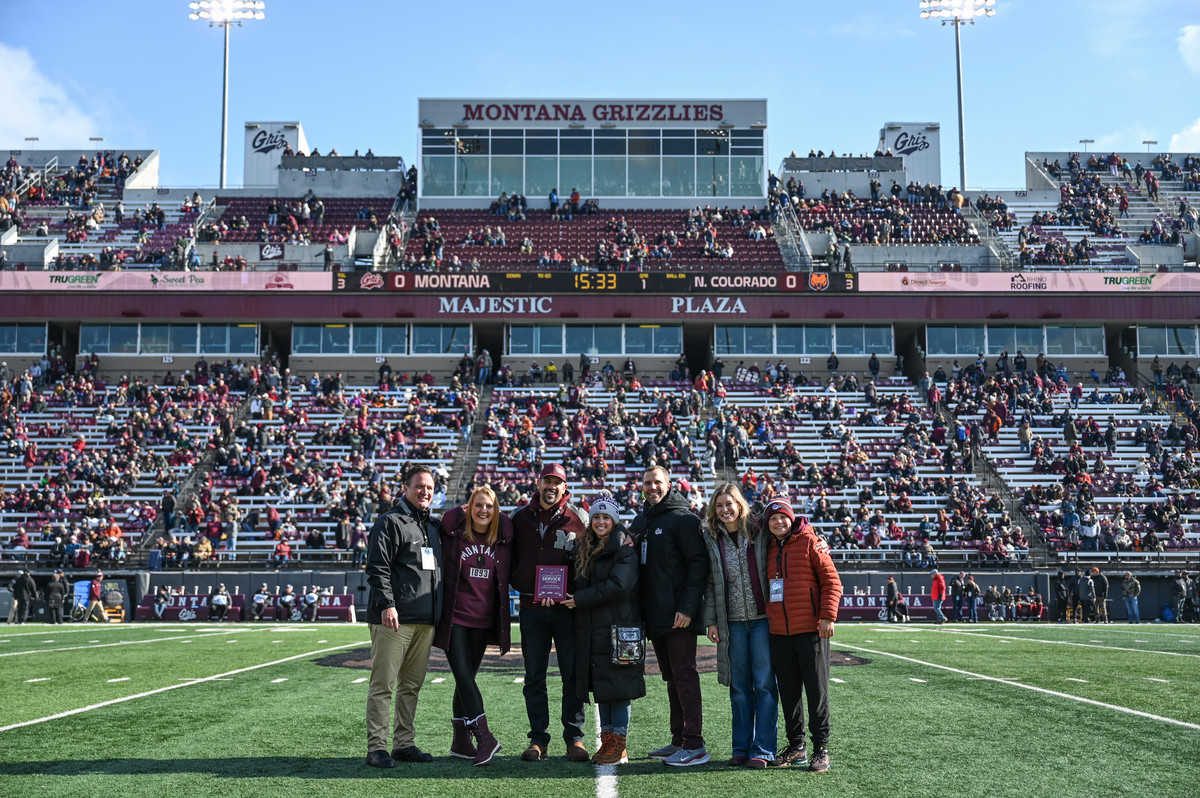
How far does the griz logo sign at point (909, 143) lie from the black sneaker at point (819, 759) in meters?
51.5

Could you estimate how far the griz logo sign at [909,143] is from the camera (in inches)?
2132

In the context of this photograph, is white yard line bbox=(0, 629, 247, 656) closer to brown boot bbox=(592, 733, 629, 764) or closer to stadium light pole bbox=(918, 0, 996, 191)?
brown boot bbox=(592, 733, 629, 764)

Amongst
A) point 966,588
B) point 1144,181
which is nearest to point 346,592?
point 966,588

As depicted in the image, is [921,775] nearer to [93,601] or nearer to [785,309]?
[93,601]

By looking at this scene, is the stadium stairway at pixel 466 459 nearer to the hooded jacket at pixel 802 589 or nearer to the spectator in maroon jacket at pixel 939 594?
the spectator in maroon jacket at pixel 939 594

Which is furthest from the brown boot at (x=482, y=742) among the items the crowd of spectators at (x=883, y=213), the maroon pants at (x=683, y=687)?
the crowd of spectators at (x=883, y=213)

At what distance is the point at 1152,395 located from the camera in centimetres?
3816

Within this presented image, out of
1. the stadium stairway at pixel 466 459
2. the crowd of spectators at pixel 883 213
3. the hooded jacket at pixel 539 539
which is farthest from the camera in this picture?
the crowd of spectators at pixel 883 213

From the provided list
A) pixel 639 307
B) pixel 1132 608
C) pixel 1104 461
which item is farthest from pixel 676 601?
pixel 639 307

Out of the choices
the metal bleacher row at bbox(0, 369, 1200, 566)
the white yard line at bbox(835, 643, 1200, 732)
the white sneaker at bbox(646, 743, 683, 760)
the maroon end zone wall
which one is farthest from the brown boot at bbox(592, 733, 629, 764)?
the maroon end zone wall

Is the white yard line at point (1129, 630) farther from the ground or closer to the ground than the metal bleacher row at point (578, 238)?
closer to the ground

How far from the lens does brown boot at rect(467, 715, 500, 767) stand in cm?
716

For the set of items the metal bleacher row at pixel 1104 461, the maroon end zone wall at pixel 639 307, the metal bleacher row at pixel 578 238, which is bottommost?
the metal bleacher row at pixel 1104 461

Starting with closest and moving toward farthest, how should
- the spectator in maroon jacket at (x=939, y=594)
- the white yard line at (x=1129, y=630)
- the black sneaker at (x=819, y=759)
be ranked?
the black sneaker at (x=819, y=759), the white yard line at (x=1129, y=630), the spectator in maroon jacket at (x=939, y=594)
